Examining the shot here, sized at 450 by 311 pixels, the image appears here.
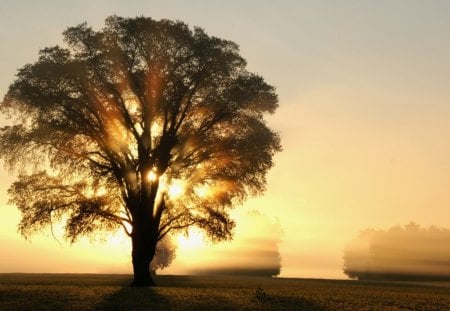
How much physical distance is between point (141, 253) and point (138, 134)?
8.75m

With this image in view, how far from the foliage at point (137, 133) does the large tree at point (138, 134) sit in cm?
7

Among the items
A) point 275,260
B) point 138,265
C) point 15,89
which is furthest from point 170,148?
point 275,260

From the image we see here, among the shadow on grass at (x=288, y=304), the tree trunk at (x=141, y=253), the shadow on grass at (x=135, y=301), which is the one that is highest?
the tree trunk at (x=141, y=253)

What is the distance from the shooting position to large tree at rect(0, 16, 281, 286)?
44125mm

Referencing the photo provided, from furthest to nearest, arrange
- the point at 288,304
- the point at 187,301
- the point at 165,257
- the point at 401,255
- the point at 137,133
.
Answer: the point at 401,255, the point at 165,257, the point at 137,133, the point at 288,304, the point at 187,301

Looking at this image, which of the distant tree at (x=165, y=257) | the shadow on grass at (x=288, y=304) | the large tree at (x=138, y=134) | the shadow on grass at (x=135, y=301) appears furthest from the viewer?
the distant tree at (x=165, y=257)

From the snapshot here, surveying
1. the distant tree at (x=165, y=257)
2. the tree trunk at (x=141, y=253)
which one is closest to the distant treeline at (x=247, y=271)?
the distant tree at (x=165, y=257)

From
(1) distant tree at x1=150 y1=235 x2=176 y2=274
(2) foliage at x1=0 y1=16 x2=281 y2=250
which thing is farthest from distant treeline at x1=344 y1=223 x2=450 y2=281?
(2) foliage at x1=0 y1=16 x2=281 y2=250

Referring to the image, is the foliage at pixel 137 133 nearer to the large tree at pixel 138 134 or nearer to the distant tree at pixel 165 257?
the large tree at pixel 138 134

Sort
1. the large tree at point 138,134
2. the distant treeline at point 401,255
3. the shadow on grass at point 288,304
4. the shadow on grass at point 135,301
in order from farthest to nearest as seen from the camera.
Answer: the distant treeline at point 401,255 → the large tree at point 138,134 → the shadow on grass at point 288,304 → the shadow on grass at point 135,301

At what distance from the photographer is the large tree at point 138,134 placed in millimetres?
44125

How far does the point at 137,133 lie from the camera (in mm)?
45125

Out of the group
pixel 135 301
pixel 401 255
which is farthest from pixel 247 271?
pixel 135 301

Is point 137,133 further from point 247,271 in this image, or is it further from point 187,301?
point 247,271
